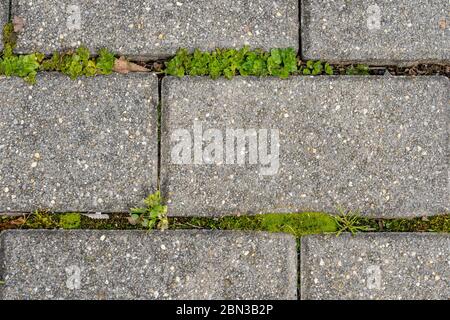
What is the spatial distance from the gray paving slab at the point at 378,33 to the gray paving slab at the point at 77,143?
82 cm

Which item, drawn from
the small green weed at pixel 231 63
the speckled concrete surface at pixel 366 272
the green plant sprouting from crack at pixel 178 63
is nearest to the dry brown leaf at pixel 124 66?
the green plant sprouting from crack at pixel 178 63

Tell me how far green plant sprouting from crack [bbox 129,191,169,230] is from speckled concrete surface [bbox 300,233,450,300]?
0.66m

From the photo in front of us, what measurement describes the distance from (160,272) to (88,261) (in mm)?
332

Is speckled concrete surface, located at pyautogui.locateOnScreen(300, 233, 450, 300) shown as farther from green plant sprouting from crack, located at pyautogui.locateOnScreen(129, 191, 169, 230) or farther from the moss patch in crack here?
green plant sprouting from crack, located at pyautogui.locateOnScreen(129, 191, 169, 230)

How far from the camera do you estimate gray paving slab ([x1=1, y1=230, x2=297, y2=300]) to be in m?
2.42

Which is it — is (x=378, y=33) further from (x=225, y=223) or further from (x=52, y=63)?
(x=52, y=63)

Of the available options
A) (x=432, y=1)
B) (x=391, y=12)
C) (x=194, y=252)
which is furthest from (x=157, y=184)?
(x=432, y=1)

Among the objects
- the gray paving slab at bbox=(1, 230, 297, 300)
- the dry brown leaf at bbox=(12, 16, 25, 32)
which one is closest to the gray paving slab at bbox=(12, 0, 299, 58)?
the dry brown leaf at bbox=(12, 16, 25, 32)

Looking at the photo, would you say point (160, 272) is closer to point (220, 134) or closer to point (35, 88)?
point (220, 134)

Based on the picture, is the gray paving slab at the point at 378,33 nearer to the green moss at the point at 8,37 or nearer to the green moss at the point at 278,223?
the green moss at the point at 278,223

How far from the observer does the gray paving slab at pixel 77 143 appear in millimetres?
2449

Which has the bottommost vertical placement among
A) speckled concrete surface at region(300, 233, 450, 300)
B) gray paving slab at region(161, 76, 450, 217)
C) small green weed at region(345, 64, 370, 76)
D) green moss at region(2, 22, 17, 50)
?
speckled concrete surface at region(300, 233, 450, 300)

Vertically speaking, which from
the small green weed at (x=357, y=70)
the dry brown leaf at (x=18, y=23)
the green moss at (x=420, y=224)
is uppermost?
the dry brown leaf at (x=18, y=23)

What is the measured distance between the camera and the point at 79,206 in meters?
2.45
